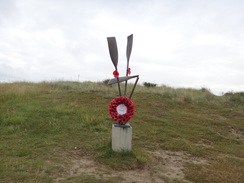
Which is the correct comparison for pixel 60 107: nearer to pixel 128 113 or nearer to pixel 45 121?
pixel 45 121

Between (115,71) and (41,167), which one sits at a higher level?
(115,71)

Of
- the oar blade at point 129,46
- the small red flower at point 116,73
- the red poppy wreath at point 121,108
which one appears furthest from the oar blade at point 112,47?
the red poppy wreath at point 121,108

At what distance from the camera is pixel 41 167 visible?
3709 mm

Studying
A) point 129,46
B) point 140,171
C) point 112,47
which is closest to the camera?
point 140,171

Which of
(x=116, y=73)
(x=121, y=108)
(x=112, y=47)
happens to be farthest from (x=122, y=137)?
(x=112, y=47)

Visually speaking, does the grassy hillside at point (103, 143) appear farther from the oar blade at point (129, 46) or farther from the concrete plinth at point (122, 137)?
the oar blade at point (129, 46)

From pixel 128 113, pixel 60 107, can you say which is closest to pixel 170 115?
pixel 60 107

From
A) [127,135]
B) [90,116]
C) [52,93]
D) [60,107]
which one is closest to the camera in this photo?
[127,135]

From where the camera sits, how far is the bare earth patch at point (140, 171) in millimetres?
3514

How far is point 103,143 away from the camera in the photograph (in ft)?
16.3

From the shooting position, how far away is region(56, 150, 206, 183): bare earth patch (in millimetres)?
3514

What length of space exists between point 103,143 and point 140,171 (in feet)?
4.51

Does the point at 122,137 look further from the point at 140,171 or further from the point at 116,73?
the point at 116,73

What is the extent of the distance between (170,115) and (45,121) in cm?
A: 454
